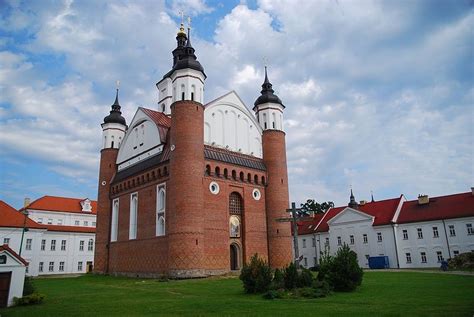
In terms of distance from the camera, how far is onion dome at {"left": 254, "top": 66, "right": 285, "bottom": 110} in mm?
42531

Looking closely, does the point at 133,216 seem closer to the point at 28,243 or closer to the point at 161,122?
the point at 161,122

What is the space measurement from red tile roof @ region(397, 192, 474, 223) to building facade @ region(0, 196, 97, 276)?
139ft

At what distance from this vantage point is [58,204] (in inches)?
2299

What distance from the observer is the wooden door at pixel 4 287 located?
631 inches

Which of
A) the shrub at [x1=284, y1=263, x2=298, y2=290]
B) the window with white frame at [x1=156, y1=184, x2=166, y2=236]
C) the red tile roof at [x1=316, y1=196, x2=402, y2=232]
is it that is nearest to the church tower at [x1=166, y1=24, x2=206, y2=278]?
the window with white frame at [x1=156, y1=184, x2=166, y2=236]

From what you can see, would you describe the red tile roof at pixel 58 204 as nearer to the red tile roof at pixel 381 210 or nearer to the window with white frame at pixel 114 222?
the window with white frame at pixel 114 222

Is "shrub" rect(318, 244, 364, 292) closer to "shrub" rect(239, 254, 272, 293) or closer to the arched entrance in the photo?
"shrub" rect(239, 254, 272, 293)

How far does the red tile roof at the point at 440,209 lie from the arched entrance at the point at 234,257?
71.2 feet

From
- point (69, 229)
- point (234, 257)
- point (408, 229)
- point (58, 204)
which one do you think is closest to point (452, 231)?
point (408, 229)

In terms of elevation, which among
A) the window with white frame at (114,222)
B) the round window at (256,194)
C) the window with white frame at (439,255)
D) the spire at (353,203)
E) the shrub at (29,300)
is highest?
the spire at (353,203)

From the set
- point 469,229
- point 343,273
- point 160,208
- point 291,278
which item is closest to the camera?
point 291,278

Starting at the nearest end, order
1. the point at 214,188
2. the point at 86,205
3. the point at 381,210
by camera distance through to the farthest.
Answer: the point at 214,188 → the point at 381,210 → the point at 86,205

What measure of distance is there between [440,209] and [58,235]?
48.1 m

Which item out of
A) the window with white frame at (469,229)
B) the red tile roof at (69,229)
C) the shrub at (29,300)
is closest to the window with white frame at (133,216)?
the red tile roof at (69,229)
